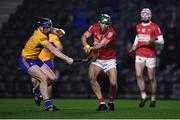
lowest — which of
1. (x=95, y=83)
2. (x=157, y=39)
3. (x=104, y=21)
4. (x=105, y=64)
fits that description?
(x=95, y=83)

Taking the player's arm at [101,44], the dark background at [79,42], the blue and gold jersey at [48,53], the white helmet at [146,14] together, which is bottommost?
the dark background at [79,42]

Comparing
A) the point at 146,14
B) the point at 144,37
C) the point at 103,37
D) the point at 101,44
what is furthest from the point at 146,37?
the point at 101,44

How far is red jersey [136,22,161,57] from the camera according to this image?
1816 centimetres

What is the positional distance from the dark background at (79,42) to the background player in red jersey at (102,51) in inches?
228

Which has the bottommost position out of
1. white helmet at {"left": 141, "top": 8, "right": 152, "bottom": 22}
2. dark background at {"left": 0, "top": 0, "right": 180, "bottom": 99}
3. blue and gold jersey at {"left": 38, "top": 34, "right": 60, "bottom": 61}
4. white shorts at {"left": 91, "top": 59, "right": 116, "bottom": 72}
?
dark background at {"left": 0, "top": 0, "right": 180, "bottom": 99}

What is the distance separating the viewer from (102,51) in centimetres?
1664

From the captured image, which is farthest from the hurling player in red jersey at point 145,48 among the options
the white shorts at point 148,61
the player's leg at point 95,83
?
the player's leg at point 95,83

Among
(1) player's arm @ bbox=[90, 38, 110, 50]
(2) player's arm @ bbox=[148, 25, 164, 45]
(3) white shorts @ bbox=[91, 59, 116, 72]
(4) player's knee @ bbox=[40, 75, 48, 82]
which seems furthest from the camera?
(2) player's arm @ bbox=[148, 25, 164, 45]

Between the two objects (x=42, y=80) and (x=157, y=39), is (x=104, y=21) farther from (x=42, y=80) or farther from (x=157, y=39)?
(x=157, y=39)

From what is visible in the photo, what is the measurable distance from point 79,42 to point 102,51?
981 cm

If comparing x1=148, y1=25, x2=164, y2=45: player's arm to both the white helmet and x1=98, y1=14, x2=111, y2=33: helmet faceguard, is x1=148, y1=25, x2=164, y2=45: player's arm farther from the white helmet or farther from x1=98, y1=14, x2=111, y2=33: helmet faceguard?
x1=98, y1=14, x2=111, y2=33: helmet faceguard

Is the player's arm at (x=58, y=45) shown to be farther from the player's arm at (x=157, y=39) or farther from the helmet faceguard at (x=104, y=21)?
the player's arm at (x=157, y=39)

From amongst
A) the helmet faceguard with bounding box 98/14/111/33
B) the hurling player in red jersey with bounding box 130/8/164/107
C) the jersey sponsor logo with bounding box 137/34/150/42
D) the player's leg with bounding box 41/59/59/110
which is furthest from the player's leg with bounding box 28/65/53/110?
the jersey sponsor logo with bounding box 137/34/150/42

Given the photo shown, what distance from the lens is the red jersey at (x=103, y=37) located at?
16344 mm
